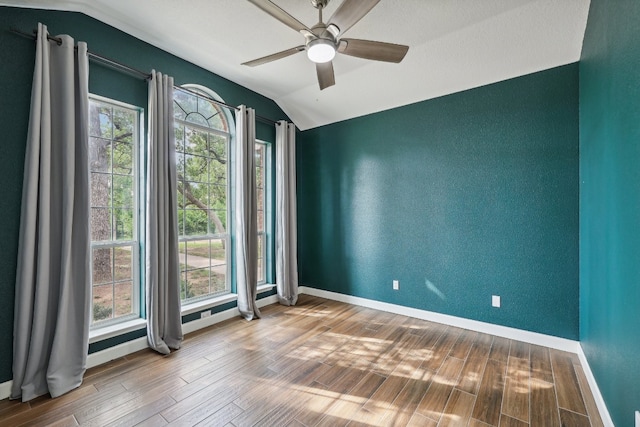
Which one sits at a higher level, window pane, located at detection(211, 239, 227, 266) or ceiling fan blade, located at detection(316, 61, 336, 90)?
ceiling fan blade, located at detection(316, 61, 336, 90)

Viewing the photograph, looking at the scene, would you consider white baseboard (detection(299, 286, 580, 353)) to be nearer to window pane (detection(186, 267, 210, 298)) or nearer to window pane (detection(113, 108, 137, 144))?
window pane (detection(186, 267, 210, 298))

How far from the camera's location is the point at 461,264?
3193 mm

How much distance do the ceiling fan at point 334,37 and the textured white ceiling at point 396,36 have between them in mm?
449

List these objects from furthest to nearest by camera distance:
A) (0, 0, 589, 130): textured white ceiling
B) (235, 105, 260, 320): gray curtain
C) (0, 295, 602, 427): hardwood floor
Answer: (235, 105, 260, 320): gray curtain → (0, 0, 589, 130): textured white ceiling → (0, 295, 602, 427): hardwood floor

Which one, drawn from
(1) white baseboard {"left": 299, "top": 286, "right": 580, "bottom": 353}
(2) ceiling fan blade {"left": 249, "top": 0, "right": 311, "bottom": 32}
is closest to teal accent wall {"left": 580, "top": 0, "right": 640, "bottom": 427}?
(1) white baseboard {"left": 299, "top": 286, "right": 580, "bottom": 353}

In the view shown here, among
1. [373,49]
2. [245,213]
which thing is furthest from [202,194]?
[373,49]

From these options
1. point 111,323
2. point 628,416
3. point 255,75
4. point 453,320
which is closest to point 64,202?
point 111,323

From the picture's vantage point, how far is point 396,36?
8.56 feet

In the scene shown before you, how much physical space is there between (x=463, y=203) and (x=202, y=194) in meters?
3.09

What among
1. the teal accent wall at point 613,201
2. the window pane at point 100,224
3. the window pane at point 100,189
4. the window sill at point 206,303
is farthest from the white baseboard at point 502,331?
the window pane at point 100,189

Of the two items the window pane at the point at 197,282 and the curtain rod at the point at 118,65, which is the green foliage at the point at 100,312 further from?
the curtain rod at the point at 118,65

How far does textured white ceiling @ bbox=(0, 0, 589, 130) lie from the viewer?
7.31 feet

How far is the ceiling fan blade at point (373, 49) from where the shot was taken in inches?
79.3

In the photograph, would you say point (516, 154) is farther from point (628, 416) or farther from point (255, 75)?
point (255, 75)
